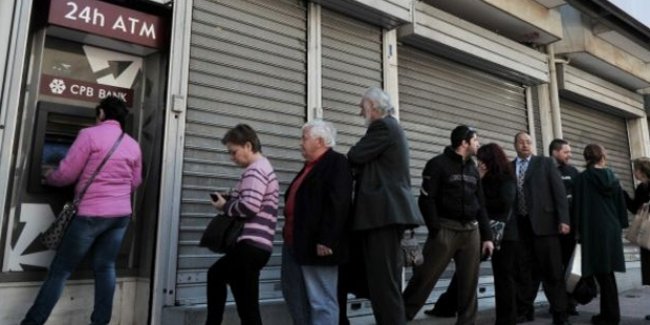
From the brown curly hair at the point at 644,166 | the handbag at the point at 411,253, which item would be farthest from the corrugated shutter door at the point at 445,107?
the handbag at the point at 411,253

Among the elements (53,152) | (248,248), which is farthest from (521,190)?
(53,152)

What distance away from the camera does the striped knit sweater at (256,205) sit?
3.38 metres

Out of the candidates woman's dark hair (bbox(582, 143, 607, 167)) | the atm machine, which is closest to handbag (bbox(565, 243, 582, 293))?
woman's dark hair (bbox(582, 143, 607, 167))

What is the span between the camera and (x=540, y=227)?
4934 millimetres

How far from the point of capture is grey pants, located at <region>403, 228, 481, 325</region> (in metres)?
4.11

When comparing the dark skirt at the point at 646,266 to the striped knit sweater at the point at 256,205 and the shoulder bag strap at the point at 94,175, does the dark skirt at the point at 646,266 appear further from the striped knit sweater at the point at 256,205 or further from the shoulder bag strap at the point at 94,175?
the shoulder bag strap at the point at 94,175

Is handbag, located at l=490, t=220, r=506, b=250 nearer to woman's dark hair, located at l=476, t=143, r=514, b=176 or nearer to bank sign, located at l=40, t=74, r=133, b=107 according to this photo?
woman's dark hair, located at l=476, t=143, r=514, b=176

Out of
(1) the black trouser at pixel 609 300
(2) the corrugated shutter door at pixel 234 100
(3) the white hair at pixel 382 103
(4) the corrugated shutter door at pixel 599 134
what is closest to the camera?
(3) the white hair at pixel 382 103

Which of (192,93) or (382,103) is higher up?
(192,93)

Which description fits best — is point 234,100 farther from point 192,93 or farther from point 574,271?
point 574,271

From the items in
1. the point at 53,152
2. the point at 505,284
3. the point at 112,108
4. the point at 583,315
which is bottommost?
the point at 583,315

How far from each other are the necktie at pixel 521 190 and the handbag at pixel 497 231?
44 centimetres

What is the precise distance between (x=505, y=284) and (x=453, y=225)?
925mm

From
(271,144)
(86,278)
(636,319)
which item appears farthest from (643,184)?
(86,278)
